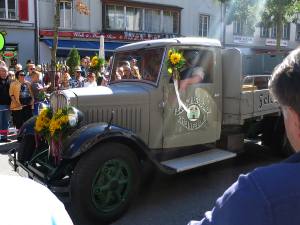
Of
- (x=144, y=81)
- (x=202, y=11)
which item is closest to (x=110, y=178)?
(x=144, y=81)

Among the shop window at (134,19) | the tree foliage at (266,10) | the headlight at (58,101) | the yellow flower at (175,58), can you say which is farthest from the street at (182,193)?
the shop window at (134,19)

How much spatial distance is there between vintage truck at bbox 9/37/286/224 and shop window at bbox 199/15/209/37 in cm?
2299

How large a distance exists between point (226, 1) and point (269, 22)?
8.01 ft

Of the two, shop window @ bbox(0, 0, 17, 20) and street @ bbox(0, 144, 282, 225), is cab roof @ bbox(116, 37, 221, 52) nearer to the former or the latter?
street @ bbox(0, 144, 282, 225)

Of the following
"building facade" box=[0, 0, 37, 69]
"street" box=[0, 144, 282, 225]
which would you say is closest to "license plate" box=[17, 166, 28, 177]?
"street" box=[0, 144, 282, 225]

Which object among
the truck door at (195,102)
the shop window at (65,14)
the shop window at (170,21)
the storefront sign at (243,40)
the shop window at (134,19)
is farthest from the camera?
the storefront sign at (243,40)

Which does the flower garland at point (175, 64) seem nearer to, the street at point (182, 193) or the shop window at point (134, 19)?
the street at point (182, 193)

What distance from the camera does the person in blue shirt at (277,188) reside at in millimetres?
1137

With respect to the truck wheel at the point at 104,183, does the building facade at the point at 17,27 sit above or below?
above

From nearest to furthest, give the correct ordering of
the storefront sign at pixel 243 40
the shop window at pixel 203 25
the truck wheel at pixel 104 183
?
the truck wheel at pixel 104 183 → the shop window at pixel 203 25 → the storefront sign at pixel 243 40

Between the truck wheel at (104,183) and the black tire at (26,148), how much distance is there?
126 centimetres

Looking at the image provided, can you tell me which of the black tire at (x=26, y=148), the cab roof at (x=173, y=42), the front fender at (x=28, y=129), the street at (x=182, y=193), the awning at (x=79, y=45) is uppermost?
the awning at (x=79, y=45)

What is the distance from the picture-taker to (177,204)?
16.0 ft

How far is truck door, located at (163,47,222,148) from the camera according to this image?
5.18 m
